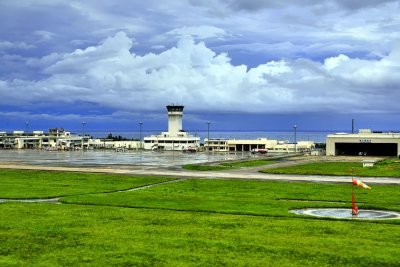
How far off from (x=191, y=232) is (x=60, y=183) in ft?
106

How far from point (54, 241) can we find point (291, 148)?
17814 centimetres

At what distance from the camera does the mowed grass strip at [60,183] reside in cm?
4542

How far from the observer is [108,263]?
19.4 meters

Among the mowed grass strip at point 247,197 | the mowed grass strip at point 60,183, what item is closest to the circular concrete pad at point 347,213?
the mowed grass strip at point 247,197

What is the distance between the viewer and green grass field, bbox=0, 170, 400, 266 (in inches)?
798

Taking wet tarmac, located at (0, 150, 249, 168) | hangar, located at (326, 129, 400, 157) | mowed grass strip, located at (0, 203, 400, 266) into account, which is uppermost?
hangar, located at (326, 129, 400, 157)

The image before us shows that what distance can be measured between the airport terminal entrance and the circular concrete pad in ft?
377

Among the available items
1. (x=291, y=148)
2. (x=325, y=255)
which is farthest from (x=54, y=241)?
(x=291, y=148)

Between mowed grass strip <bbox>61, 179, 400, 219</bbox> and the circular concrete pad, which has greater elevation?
mowed grass strip <bbox>61, 179, 400, 219</bbox>

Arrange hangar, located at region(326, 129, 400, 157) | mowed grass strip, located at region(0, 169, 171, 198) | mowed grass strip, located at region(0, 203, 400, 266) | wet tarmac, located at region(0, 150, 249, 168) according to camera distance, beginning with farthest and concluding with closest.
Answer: hangar, located at region(326, 129, 400, 157) → wet tarmac, located at region(0, 150, 249, 168) → mowed grass strip, located at region(0, 169, 171, 198) → mowed grass strip, located at region(0, 203, 400, 266)

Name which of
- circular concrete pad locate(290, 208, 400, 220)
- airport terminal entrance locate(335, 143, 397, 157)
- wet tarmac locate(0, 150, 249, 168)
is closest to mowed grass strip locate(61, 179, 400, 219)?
circular concrete pad locate(290, 208, 400, 220)

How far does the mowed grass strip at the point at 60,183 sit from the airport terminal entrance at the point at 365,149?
9749 centimetres

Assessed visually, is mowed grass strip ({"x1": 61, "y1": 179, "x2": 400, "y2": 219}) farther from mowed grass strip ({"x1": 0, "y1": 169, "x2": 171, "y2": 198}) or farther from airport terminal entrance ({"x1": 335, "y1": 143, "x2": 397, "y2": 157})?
airport terminal entrance ({"x1": 335, "y1": 143, "x2": 397, "y2": 157})

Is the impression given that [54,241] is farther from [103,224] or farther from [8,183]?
[8,183]
